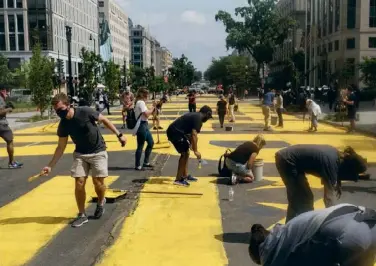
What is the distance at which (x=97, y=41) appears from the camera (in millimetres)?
122500

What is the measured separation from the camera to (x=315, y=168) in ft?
17.1

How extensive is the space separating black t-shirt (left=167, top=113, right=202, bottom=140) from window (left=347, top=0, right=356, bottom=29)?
2459 inches

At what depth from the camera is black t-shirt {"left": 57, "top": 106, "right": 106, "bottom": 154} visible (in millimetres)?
7074

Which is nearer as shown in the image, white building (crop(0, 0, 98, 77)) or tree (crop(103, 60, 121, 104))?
tree (crop(103, 60, 121, 104))

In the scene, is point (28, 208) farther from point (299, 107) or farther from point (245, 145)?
point (299, 107)

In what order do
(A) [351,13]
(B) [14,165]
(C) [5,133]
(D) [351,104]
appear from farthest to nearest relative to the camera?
(A) [351,13] → (D) [351,104] → (B) [14,165] → (C) [5,133]

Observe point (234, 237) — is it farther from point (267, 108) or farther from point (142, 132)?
point (267, 108)

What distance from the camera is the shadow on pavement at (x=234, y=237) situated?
6.47 meters

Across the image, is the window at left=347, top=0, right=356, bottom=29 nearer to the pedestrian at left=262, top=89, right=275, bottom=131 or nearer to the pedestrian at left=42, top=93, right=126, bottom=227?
the pedestrian at left=262, top=89, right=275, bottom=131

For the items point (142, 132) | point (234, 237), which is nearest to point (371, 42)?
point (142, 132)

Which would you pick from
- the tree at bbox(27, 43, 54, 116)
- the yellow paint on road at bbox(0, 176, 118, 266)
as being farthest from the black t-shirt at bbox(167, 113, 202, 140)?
Answer: the tree at bbox(27, 43, 54, 116)

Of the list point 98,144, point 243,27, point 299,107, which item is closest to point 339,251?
point 98,144

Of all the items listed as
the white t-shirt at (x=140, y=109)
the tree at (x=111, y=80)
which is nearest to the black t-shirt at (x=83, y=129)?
the white t-shirt at (x=140, y=109)

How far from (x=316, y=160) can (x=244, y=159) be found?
15.3 ft
